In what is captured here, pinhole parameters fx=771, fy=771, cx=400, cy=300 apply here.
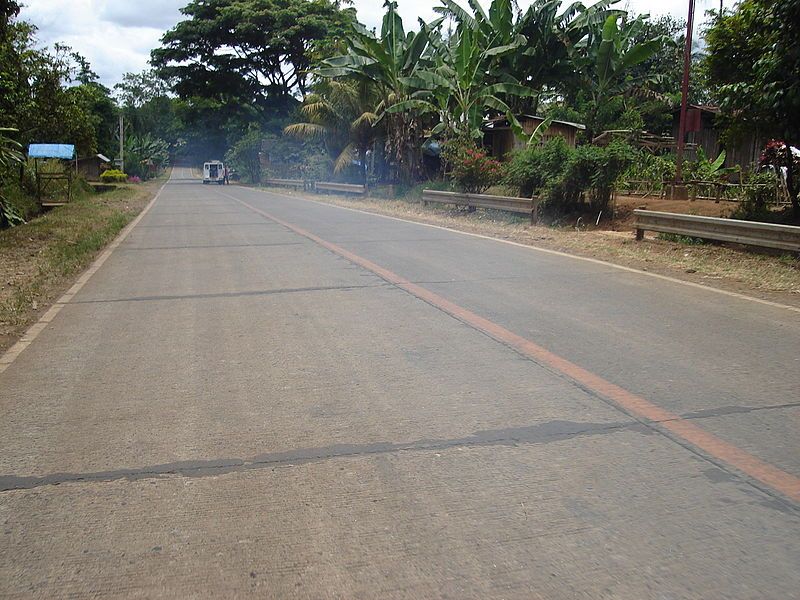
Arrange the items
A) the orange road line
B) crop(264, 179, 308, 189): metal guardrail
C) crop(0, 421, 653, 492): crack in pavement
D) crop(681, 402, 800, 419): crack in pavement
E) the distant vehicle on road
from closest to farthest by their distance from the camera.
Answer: the orange road line < crop(0, 421, 653, 492): crack in pavement < crop(681, 402, 800, 419): crack in pavement < crop(264, 179, 308, 189): metal guardrail < the distant vehicle on road

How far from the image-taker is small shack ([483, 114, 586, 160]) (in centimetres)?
3225

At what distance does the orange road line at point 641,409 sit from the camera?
3889mm

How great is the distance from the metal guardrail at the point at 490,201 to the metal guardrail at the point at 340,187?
11086 mm

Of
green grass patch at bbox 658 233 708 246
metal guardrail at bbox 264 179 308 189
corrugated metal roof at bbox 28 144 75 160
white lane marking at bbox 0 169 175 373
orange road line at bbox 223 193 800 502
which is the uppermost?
corrugated metal roof at bbox 28 144 75 160

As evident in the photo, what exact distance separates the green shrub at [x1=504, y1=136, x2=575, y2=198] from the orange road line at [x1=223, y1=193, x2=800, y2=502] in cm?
1085

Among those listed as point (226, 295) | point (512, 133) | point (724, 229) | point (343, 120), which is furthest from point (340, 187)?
point (226, 295)

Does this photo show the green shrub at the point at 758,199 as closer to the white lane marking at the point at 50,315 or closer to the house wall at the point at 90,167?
the white lane marking at the point at 50,315

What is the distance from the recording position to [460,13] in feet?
92.7

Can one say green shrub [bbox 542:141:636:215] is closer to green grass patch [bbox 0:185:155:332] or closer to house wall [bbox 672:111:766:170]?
house wall [bbox 672:111:766:170]

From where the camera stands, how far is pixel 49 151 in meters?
33.8

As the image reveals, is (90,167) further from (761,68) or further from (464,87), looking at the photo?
(761,68)

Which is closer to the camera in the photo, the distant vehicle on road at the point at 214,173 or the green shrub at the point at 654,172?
the green shrub at the point at 654,172

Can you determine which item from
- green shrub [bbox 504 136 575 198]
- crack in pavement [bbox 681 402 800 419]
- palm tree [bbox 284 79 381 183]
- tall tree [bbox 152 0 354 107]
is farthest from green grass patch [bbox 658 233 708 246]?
tall tree [bbox 152 0 354 107]

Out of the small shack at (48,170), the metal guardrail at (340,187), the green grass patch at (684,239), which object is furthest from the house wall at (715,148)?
the small shack at (48,170)
